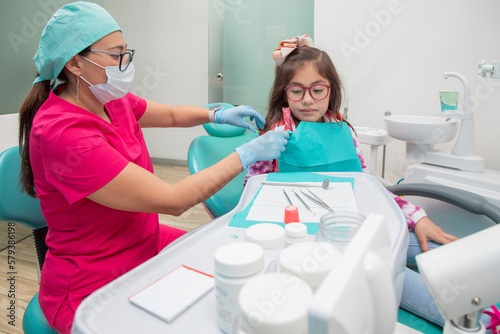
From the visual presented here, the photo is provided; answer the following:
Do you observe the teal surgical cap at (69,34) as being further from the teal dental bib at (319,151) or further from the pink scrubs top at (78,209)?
the teal dental bib at (319,151)

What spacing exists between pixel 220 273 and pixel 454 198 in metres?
1.02

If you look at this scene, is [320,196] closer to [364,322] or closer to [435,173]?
[364,322]

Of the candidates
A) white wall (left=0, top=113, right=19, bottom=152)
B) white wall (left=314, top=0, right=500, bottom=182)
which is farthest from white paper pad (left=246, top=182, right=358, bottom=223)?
white wall (left=0, top=113, right=19, bottom=152)

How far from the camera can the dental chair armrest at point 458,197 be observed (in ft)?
3.59

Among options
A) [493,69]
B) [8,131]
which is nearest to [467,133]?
[493,69]

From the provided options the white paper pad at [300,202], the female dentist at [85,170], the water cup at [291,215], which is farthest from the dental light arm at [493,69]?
the water cup at [291,215]

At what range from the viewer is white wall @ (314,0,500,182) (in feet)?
7.29

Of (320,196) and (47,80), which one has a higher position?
(47,80)

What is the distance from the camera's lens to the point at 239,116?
1.49 meters

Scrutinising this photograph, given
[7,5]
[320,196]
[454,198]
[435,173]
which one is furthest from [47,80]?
[7,5]

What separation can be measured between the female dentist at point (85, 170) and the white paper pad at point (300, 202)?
15 cm

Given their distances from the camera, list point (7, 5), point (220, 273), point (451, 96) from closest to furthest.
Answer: point (220, 273) → point (451, 96) → point (7, 5)

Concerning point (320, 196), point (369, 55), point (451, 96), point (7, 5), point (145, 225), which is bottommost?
point (145, 225)

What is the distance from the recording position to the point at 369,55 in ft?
8.43
